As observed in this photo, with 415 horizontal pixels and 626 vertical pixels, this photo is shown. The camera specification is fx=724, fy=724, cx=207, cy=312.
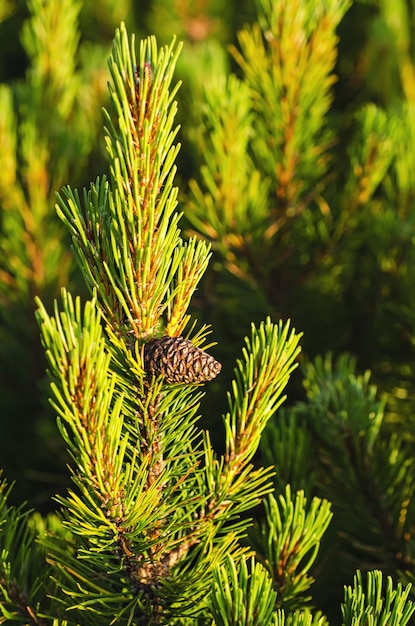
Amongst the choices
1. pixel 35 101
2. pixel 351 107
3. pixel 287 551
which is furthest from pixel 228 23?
pixel 287 551

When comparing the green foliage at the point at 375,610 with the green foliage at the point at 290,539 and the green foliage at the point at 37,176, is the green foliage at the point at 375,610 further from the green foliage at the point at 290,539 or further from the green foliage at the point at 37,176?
the green foliage at the point at 37,176

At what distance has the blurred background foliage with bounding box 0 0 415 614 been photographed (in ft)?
2.75

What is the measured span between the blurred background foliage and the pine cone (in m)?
0.28

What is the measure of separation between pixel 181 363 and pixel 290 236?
2.12 feet

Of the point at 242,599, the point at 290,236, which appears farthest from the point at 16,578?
the point at 290,236

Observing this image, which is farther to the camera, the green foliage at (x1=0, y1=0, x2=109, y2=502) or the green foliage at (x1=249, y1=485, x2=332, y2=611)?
the green foliage at (x1=0, y1=0, x2=109, y2=502)

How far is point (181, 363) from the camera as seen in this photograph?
0.52m

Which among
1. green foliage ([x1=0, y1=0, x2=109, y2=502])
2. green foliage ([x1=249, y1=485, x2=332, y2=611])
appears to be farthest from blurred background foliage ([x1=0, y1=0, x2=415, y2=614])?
green foliage ([x1=249, y1=485, x2=332, y2=611])

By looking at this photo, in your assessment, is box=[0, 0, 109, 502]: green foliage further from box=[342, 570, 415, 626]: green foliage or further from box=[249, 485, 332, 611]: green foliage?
box=[342, 570, 415, 626]: green foliage

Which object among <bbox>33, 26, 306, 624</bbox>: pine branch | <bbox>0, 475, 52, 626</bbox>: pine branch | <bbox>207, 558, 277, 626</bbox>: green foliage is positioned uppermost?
<bbox>33, 26, 306, 624</bbox>: pine branch

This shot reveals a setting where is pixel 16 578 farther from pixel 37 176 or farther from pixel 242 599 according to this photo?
pixel 37 176

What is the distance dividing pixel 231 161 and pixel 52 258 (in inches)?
16.6

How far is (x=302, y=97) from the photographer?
3.34 ft

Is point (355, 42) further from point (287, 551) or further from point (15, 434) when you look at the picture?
point (287, 551)
